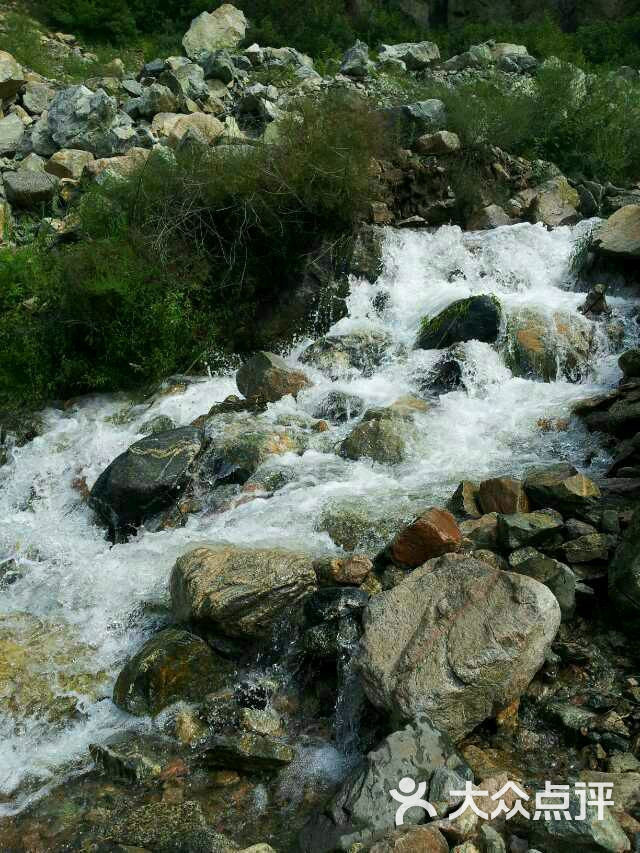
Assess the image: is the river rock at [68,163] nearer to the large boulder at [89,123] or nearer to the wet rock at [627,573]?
the large boulder at [89,123]

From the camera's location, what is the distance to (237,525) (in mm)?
5828

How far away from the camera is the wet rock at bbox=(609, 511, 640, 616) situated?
396cm

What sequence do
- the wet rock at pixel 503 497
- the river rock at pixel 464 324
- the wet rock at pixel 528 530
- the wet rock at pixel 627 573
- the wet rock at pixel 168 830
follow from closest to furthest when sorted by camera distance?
the wet rock at pixel 168 830 < the wet rock at pixel 627 573 < the wet rock at pixel 528 530 < the wet rock at pixel 503 497 < the river rock at pixel 464 324

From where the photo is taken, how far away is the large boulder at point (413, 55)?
18047 mm

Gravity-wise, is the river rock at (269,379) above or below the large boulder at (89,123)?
below

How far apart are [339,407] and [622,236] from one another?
412 centimetres

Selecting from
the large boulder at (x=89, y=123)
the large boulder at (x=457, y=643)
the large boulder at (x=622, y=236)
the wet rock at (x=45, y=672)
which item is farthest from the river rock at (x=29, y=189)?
the large boulder at (x=457, y=643)

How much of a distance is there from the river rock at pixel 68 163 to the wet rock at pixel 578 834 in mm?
11207

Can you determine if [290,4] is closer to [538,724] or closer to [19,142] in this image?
[19,142]

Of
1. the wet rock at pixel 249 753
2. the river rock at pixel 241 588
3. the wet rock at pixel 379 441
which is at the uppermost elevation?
the river rock at pixel 241 588

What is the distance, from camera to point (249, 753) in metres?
3.70

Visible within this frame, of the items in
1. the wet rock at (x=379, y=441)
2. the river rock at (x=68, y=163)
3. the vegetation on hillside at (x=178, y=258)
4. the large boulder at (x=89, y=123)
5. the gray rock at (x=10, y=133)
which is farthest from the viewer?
the gray rock at (x=10, y=133)

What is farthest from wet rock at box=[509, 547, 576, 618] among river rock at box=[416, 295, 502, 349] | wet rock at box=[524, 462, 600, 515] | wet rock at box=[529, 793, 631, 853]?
river rock at box=[416, 295, 502, 349]

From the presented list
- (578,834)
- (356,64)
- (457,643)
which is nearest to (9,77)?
(356,64)
